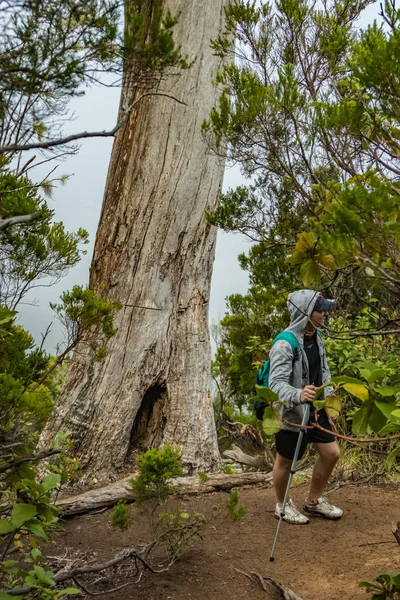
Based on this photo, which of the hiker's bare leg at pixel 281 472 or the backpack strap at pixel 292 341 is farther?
the hiker's bare leg at pixel 281 472

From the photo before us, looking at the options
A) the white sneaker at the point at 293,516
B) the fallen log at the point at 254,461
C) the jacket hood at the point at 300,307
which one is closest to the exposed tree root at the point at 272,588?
the white sneaker at the point at 293,516

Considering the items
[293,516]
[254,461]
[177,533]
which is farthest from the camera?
[254,461]

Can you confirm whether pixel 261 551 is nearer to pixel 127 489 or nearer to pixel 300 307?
pixel 127 489

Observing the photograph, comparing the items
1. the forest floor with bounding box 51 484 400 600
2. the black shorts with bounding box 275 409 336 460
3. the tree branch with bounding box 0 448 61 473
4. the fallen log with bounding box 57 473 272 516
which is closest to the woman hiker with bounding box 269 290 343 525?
the black shorts with bounding box 275 409 336 460

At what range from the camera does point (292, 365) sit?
4801mm

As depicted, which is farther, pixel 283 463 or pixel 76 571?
pixel 283 463

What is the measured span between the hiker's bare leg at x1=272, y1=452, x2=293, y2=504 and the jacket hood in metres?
0.99

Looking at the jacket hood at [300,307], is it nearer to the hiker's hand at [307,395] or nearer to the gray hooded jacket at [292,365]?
the gray hooded jacket at [292,365]

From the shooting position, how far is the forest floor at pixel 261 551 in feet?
12.8

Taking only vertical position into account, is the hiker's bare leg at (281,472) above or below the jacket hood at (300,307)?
below

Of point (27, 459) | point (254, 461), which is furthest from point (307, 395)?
point (254, 461)

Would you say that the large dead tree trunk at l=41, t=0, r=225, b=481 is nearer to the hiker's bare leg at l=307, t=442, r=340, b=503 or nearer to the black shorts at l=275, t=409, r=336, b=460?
the hiker's bare leg at l=307, t=442, r=340, b=503

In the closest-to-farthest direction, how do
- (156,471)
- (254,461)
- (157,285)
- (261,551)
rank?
(156,471), (261,551), (157,285), (254,461)

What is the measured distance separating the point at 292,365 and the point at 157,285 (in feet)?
7.88
